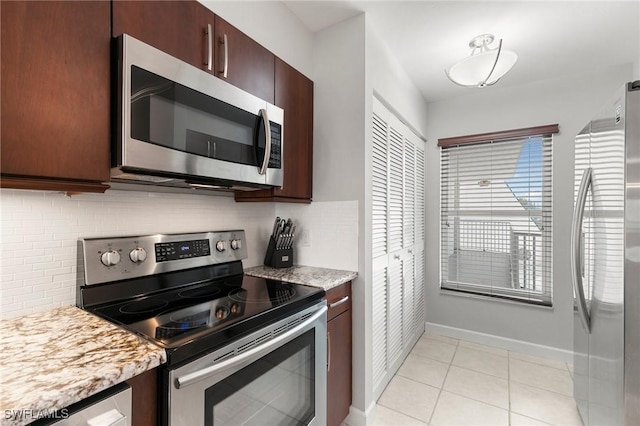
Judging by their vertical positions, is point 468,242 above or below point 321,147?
below

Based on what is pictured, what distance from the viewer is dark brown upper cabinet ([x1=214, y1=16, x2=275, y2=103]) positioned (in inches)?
51.5

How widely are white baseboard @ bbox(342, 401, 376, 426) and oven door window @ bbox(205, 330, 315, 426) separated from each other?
0.53 metres

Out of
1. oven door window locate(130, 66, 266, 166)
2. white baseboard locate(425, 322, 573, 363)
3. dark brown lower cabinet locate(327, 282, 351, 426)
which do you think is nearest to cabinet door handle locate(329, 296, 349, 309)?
dark brown lower cabinet locate(327, 282, 351, 426)

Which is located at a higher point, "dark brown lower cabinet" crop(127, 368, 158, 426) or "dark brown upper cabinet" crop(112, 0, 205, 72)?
"dark brown upper cabinet" crop(112, 0, 205, 72)

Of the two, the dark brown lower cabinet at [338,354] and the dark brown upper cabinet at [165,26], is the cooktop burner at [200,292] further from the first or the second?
the dark brown upper cabinet at [165,26]

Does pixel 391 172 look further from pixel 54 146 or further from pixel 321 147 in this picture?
pixel 54 146

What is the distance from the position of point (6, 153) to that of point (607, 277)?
2204mm

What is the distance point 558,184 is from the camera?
2570mm

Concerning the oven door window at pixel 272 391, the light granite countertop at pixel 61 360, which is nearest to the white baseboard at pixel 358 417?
the oven door window at pixel 272 391

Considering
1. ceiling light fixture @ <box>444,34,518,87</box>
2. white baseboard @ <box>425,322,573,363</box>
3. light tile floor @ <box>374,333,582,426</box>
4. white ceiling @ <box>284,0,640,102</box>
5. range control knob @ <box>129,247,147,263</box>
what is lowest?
light tile floor @ <box>374,333,582,426</box>

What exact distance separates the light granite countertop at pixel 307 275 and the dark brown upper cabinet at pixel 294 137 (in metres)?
0.43

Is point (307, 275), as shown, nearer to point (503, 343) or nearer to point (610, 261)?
point (610, 261)

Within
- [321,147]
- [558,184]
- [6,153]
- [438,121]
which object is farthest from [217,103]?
[558,184]

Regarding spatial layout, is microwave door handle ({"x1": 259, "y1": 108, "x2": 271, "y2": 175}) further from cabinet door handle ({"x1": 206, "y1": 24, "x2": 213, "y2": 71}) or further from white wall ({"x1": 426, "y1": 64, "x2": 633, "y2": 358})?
white wall ({"x1": 426, "y1": 64, "x2": 633, "y2": 358})
